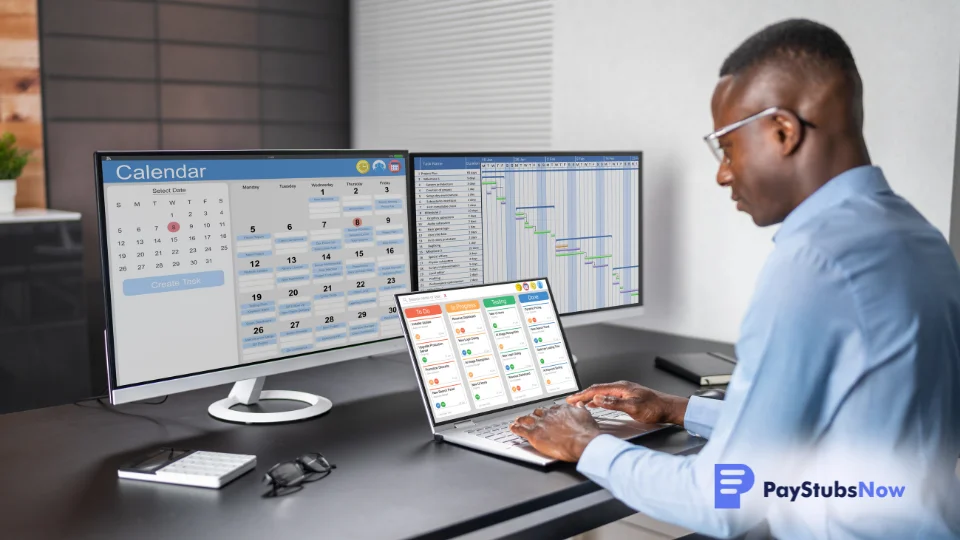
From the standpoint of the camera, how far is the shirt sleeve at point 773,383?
110 centimetres

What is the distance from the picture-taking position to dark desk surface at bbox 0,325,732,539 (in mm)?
1277

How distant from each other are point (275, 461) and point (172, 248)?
0.43 m

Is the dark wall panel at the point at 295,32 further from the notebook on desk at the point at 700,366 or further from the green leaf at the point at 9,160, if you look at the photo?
the notebook on desk at the point at 700,366

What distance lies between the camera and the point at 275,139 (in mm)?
4172

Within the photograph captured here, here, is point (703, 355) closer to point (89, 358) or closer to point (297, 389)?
point (297, 389)

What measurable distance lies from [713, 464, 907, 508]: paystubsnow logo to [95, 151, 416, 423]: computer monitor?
892mm

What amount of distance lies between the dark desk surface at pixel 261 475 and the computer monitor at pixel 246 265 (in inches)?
4.1

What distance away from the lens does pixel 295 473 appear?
143 cm

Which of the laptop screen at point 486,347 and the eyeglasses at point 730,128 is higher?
the eyeglasses at point 730,128

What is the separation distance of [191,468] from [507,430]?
1.85ft

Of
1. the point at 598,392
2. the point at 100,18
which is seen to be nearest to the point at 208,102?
the point at 100,18

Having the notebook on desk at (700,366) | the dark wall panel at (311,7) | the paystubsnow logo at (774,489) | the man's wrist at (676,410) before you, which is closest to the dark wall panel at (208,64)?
the dark wall panel at (311,7)

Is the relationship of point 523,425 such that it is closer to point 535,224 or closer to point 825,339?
point 825,339

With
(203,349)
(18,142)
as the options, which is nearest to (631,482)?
(203,349)
